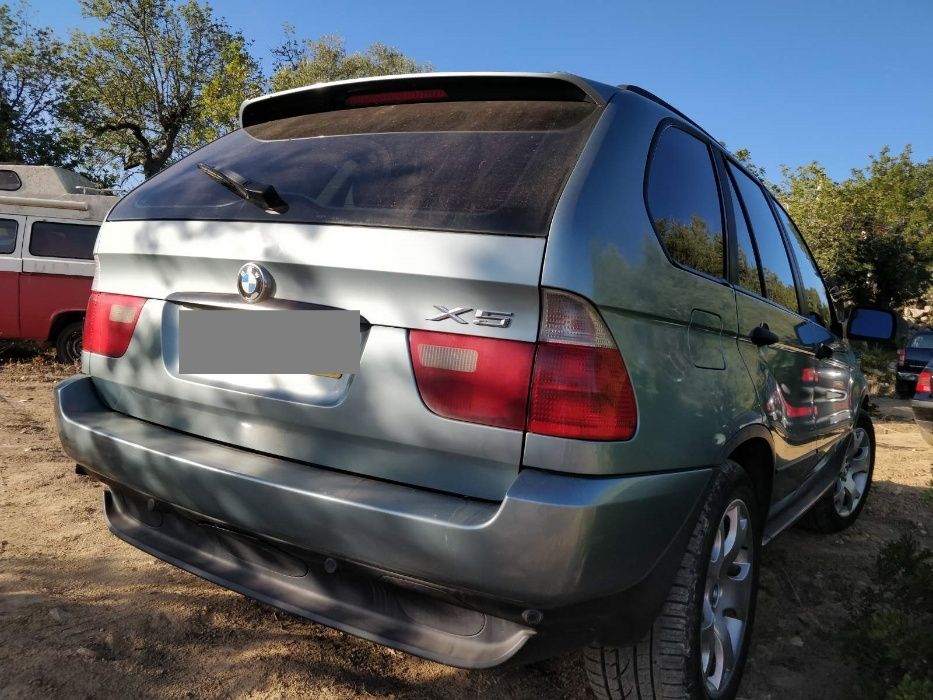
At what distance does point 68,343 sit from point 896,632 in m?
9.35

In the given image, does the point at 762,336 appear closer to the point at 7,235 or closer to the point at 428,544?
the point at 428,544

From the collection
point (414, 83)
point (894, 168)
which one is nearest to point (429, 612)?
point (414, 83)

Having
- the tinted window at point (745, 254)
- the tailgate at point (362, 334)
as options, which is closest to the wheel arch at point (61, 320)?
the tailgate at point (362, 334)

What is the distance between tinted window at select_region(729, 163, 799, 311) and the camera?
273cm

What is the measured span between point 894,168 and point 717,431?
107 ft

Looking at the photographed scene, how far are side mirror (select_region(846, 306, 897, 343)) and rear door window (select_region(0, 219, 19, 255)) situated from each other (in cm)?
906

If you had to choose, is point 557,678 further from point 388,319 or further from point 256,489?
point 388,319

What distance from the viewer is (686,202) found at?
209 cm

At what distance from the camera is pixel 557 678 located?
7.66 feet

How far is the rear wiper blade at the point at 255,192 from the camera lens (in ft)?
6.11

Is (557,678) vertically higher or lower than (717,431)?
lower

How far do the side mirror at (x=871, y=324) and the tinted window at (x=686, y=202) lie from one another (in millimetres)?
2025

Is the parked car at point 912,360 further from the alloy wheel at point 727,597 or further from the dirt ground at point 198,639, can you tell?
the alloy wheel at point 727,597

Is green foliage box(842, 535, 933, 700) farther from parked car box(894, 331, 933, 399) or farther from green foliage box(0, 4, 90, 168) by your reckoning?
green foliage box(0, 4, 90, 168)
